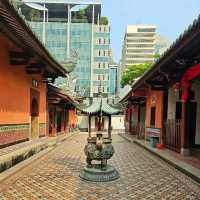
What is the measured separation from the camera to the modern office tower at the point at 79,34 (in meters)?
72.2

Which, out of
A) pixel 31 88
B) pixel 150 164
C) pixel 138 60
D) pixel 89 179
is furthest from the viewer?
pixel 138 60

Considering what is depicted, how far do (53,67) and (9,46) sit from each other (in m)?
3.62

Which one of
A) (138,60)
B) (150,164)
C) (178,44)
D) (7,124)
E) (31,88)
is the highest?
(138,60)

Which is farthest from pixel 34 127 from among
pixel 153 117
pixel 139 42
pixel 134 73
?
pixel 139 42

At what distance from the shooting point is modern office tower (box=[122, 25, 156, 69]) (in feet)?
326

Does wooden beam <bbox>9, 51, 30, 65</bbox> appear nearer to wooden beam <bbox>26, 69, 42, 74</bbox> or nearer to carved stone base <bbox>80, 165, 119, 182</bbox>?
wooden beam <bbox>26, 69, 42, 74</bbox>

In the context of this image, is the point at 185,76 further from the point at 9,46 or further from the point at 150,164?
the point at 9,46

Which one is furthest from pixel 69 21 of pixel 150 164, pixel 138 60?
pixel 150 164

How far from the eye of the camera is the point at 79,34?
74875 mm

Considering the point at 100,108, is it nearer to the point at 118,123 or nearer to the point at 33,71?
the point at 33,71

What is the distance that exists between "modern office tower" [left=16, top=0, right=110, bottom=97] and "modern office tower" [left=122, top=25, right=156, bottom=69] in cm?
2397

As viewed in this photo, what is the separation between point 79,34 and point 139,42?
107 ft

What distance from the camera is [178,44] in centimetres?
800

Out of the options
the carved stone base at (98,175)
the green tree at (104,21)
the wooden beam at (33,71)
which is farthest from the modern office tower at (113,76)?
the carved stone base at (98,175)
